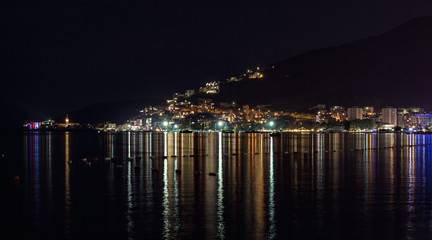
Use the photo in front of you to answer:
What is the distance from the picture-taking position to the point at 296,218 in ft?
51.4

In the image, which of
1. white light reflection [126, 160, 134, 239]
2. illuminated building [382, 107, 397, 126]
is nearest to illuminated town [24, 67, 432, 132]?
illuminated building [382, 107, 397, 126]

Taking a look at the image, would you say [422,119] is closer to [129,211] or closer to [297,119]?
[297,119]

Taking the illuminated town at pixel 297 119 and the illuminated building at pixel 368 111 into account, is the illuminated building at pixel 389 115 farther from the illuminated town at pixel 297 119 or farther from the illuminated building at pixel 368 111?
the illuminated building at pixel 368 111

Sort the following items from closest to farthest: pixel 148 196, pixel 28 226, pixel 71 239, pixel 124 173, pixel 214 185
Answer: pixel 71 239 < pixel 28 226 < pixel 148 196 < pixel 214 185 < pixel 124 173

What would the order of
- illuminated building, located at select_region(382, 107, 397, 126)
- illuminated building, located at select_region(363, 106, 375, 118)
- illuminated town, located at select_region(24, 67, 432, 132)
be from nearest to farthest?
illuminated town, located at select_region(24, 67, 432, 132) < illuminated building, located at select_region(382, 107, 397, 126) < illuminated building, located at select_region(363, 106, 375, 118)

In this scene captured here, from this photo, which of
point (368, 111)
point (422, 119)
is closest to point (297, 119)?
point (368, 111)

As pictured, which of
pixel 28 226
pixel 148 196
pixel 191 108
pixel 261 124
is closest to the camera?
pixel 28 226

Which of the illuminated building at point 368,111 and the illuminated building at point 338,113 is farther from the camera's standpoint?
the illuminated building at point 368,111

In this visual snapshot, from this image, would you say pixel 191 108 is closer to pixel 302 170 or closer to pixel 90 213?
pixel 302 170

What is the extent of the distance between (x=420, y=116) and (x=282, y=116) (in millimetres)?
46739

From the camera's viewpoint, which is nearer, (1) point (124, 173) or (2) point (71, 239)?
(2) point (71, 239)

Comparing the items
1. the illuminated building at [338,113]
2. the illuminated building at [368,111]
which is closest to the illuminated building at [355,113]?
the illuminated building at [338,113]

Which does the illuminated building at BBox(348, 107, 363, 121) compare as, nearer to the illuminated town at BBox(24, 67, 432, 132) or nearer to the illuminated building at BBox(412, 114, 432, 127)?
the illuminated town at BBox(24, 67, 432, 132)

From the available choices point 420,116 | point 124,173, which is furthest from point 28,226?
point 420,116
